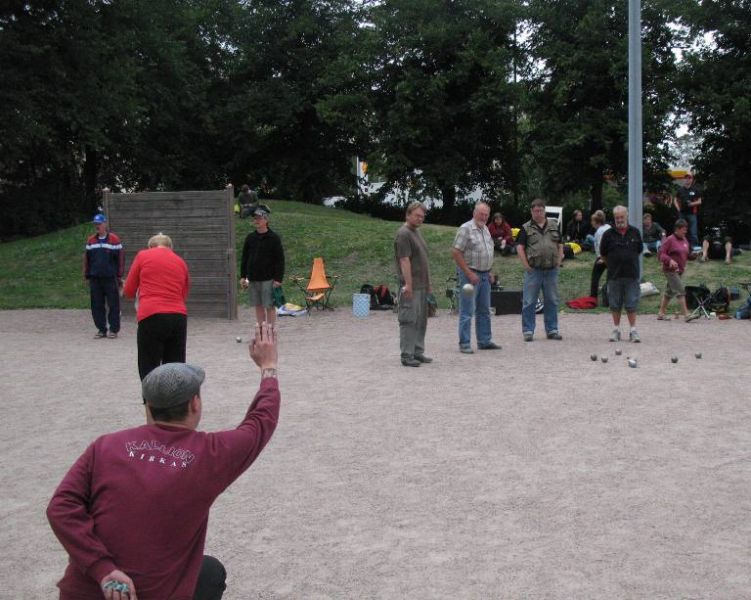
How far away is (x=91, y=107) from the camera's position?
29312mm

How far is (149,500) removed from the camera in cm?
308

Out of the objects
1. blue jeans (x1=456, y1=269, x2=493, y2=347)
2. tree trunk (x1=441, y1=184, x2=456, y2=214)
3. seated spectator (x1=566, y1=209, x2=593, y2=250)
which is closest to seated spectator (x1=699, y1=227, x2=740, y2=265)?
seated spectator (x1=566, y1=209, x2=593, y2=250)

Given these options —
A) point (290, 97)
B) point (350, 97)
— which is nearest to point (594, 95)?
point (350, 97)

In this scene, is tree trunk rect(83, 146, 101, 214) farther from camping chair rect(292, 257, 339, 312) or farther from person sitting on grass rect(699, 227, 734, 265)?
person sitting on grass rect(699, 227, 734, 265)

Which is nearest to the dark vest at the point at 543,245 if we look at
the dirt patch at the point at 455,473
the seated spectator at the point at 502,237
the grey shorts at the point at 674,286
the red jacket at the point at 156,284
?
the dirt patch at the point at 455,473

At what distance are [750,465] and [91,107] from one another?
86.3 feet

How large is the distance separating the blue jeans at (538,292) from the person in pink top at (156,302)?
6.24 meters

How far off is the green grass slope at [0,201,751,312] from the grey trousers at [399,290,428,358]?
8.26m

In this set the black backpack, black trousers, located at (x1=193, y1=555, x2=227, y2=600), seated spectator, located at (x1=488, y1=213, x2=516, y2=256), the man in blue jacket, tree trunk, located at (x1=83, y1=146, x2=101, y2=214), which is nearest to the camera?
black trousers, located at (x1=193, y1=555, x2=227, y2=600)

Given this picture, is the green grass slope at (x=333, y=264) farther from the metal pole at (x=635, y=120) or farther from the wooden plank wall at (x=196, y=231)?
the metal pole at (x=635, y=120)

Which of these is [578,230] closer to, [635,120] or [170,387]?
[635,120]

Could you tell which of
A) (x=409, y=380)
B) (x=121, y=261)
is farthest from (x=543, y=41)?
(x=409, y=380)

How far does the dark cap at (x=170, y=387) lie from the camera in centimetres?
322

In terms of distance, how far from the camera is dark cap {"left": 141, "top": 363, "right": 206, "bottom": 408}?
10.6 feet
